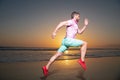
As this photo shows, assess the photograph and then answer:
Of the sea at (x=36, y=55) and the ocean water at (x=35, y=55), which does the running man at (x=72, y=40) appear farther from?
the ocean water at (x=35, y=55)

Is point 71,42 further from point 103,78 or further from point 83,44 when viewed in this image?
point 103,78

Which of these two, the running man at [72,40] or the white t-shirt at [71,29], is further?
the white t-shirt at [71,29]

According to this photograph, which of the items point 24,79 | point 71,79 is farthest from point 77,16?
point 24,79

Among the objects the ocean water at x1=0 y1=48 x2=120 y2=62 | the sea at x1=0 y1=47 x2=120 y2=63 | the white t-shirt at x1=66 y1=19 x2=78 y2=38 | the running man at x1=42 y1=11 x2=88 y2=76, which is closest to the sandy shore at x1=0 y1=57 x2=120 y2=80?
the running man at x1=42 y1=11 x2=88 y2=76

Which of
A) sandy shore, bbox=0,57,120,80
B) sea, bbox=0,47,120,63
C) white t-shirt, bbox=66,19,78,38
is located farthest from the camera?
sea, bbox=0,47,120,63

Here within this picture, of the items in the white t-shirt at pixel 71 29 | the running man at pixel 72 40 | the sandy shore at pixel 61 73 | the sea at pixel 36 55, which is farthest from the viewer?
the sea at pixel 36 55

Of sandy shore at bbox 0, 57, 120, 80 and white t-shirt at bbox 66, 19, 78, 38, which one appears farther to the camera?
white t-shirt at bbox 66, 19, 78, 38

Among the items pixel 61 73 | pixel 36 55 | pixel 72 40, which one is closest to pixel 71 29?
pixel 72 40

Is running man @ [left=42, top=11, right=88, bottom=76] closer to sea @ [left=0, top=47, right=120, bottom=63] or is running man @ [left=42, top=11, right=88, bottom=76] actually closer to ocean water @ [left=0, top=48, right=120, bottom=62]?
sea @ [left=0, top=47, right=120, bottom=63]

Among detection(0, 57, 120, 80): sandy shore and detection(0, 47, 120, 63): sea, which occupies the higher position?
detection(0, 57, 120, 80): sandy shore

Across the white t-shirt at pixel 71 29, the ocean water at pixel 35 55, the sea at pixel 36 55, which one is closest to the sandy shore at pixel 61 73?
the white t-shirt at pixel 71 29

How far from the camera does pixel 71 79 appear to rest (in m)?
5.98

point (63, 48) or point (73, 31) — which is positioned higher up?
point (73, 31)

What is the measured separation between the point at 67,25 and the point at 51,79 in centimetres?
170
